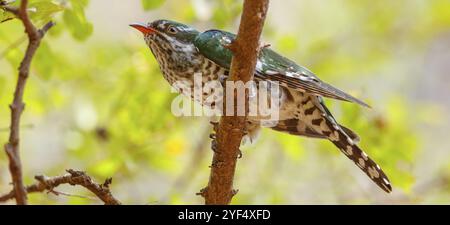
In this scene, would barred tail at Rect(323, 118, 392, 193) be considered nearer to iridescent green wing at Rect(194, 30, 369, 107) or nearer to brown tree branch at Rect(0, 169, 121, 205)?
iridescent green wing at Rect(194, 30, 369, 107)

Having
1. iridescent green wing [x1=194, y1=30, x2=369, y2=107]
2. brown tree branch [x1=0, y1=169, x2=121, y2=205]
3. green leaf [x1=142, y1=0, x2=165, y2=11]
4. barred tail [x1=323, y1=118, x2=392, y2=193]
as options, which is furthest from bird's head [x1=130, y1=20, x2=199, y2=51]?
brown tree branch [x1=0, y1=169, x2=121, y2=205]

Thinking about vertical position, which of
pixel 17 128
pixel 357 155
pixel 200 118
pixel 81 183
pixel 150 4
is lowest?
pixel 81 183

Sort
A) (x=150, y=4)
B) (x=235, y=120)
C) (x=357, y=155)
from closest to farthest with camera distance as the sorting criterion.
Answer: (x=235, y=120), (x=150, y=4), (x=357, y=155)

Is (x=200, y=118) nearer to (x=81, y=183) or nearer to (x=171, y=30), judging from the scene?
(x=171, y=30)

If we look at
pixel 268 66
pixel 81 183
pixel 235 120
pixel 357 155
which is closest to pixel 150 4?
pixel 235 120

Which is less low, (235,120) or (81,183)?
(235,120)

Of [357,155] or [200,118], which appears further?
[200,118]

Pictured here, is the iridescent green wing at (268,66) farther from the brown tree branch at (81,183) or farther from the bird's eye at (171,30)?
the brown tree branch at (81,183)
